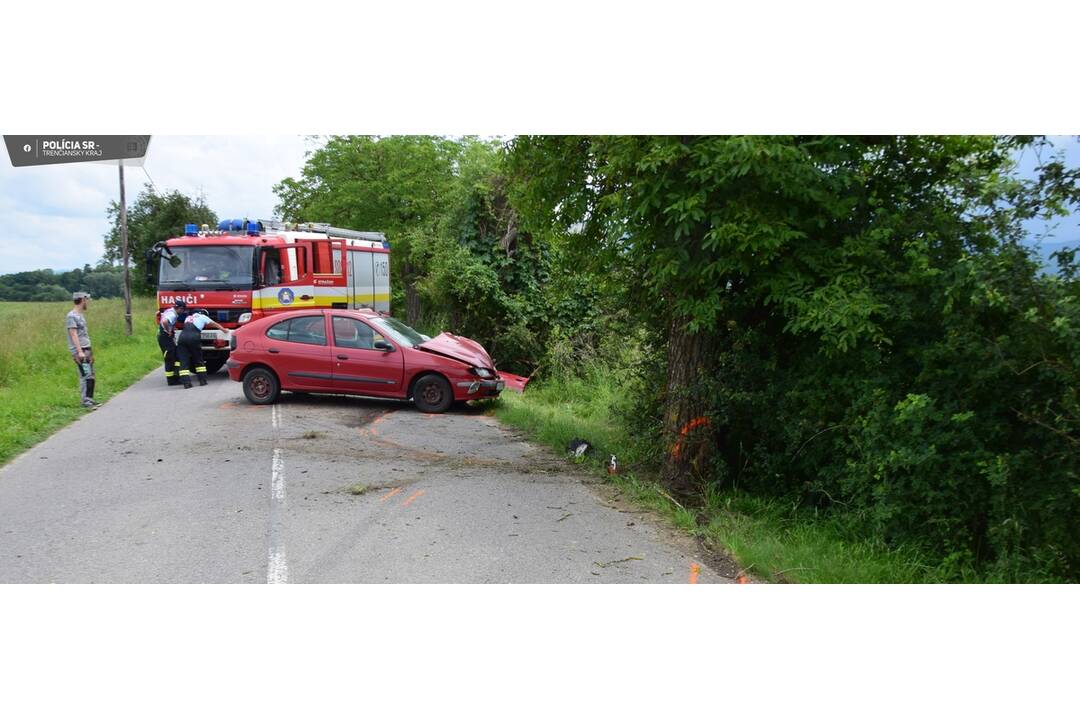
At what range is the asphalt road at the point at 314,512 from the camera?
5.84 m

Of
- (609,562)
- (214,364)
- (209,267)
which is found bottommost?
(609,562)

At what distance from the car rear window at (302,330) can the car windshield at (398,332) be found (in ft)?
2.61

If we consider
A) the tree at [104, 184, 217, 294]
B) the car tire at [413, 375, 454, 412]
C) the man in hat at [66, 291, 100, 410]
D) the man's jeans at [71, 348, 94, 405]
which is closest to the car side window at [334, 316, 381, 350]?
the car tire at [413, 375, 454, 412]

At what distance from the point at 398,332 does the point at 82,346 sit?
4.85m

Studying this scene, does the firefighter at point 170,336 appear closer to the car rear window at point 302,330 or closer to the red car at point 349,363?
the red car at point 349,363

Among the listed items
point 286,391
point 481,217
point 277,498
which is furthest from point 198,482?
point 481,217

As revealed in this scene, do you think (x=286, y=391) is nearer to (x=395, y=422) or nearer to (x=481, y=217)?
(x=395, y=422)

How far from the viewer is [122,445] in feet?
32.2

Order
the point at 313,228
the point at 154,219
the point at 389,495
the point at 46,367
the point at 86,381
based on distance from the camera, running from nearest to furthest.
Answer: the point at 389,495 < the point at 86,381 < the point at 46,367 < the point at 313,228 < the point at 154,219

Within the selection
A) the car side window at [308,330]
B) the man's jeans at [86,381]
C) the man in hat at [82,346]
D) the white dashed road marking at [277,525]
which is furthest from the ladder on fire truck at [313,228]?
the white dashed road marking at [277,525]

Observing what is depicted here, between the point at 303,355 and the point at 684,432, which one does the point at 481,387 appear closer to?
the point at 303,355

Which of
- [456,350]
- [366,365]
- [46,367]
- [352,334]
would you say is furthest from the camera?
[46,367]

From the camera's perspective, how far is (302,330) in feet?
41.3

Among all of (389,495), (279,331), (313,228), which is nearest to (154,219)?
(313,228)
